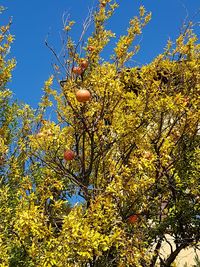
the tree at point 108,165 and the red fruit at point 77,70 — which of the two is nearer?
the tree at point 108,165

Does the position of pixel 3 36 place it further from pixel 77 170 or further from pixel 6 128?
pixel 77 170

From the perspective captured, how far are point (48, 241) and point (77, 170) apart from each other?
2.49 metres

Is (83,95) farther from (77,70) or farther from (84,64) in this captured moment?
(84,64)

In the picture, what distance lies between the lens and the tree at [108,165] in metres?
5.57

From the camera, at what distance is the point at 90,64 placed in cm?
737

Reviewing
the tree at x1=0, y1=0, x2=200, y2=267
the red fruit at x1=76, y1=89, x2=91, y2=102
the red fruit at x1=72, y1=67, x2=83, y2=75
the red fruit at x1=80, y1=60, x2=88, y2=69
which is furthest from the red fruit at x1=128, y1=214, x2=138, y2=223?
the red fruit at x1=80, y1=60, x2=88, y2=69

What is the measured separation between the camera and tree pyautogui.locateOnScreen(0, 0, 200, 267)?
5566mm

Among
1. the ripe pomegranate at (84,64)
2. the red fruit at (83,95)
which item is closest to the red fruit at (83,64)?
the ripe pomegranate at (84,64)

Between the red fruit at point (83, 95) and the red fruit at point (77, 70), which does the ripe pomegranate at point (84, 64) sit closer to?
the red fruit at point (77, 70)

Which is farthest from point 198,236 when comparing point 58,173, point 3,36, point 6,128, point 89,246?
point 3,36

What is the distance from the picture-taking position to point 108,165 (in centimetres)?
702

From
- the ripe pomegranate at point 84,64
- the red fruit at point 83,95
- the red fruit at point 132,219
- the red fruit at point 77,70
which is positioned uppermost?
the ripe pomegranate at point 84,64

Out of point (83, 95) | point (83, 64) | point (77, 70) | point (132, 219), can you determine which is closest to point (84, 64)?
point (83, 64)

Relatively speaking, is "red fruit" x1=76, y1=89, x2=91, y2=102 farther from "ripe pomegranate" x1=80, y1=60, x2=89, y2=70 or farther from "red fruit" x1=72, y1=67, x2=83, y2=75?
"ripe pomegranate" x1=80, y1=60, x2=89, y2=70
